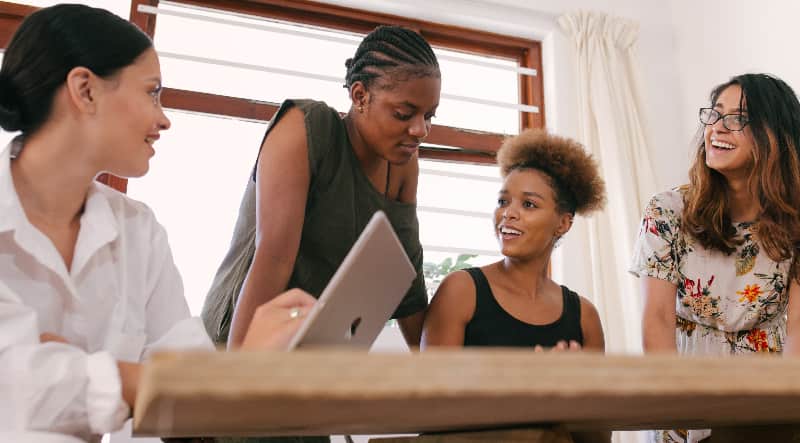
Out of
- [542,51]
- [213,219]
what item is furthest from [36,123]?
[542,51]

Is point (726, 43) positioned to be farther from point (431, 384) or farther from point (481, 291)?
point (431, 384)

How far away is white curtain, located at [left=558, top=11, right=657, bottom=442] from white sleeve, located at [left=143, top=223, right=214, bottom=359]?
6.99ft

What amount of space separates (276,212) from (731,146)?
1.07 meters

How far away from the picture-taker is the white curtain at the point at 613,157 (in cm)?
301

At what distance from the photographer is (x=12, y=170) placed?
1.03 m

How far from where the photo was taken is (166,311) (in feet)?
3.67

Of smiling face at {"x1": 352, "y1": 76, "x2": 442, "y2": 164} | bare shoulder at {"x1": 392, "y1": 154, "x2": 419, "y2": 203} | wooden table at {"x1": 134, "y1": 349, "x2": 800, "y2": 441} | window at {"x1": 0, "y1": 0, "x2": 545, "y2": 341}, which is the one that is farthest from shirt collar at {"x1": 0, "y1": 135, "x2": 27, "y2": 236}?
window at {"x1": 0, "y1": 0, "x2": 545, "y2": 341}

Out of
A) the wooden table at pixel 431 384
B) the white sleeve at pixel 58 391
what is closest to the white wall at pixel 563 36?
the white sleeve at pixel 58 391

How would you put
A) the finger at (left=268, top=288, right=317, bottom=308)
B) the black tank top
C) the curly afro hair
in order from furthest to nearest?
the curly afro hair → the black tank top → the finger at (left=268, top=288, right=317, bottom=308)

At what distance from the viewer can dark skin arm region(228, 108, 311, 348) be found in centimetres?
130

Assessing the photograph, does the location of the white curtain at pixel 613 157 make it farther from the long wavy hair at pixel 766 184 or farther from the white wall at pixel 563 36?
the long wavy hair at pixel 766 184

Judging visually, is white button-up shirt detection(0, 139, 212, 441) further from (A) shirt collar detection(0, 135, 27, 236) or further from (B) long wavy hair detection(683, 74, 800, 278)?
(B) long wavy hair detection(683, 74, 800, 278)

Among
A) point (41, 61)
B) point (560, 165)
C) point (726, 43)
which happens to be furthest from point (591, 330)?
point (726, 43)

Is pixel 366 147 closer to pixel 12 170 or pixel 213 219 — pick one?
pixel 12 170
